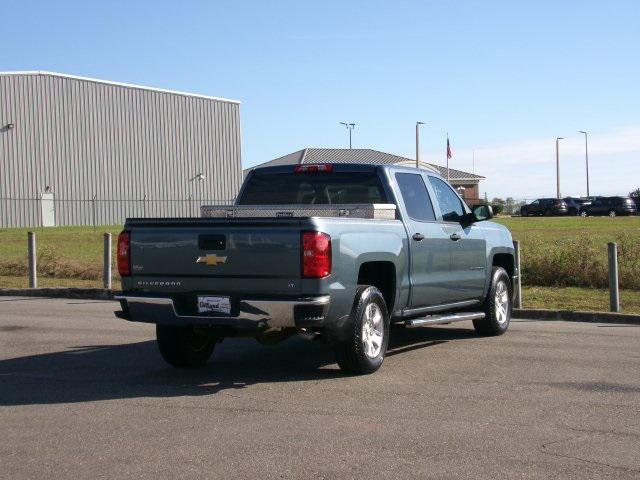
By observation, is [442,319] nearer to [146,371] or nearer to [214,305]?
[214,305]

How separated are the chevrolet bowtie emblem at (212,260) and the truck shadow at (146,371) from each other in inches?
42.0

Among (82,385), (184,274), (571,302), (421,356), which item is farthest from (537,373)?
(571,302)

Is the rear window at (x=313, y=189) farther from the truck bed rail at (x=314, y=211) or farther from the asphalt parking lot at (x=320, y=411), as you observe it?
the asphalt parking lot at (x=320, y=411)

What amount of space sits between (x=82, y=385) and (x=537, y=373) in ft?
13.5

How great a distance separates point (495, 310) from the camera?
11867 mm

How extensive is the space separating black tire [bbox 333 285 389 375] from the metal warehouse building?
137 feet

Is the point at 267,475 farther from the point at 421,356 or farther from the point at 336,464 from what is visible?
the point at 421,356

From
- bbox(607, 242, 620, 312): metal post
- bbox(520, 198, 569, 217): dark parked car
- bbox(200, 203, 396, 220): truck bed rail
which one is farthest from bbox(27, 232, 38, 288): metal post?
bbox(520, 198, 569, 217): dark parked car

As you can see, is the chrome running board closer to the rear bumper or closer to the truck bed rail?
the truck bed rail

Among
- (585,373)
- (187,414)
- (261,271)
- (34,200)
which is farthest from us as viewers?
(34,200)

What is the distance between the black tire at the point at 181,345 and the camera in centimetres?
950

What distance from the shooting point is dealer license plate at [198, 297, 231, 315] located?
8477mm

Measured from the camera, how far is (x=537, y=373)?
9180 mm

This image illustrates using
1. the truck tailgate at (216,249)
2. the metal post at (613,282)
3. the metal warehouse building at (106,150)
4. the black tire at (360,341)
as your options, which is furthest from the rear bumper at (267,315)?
the metal warehouse building at (106,150)
